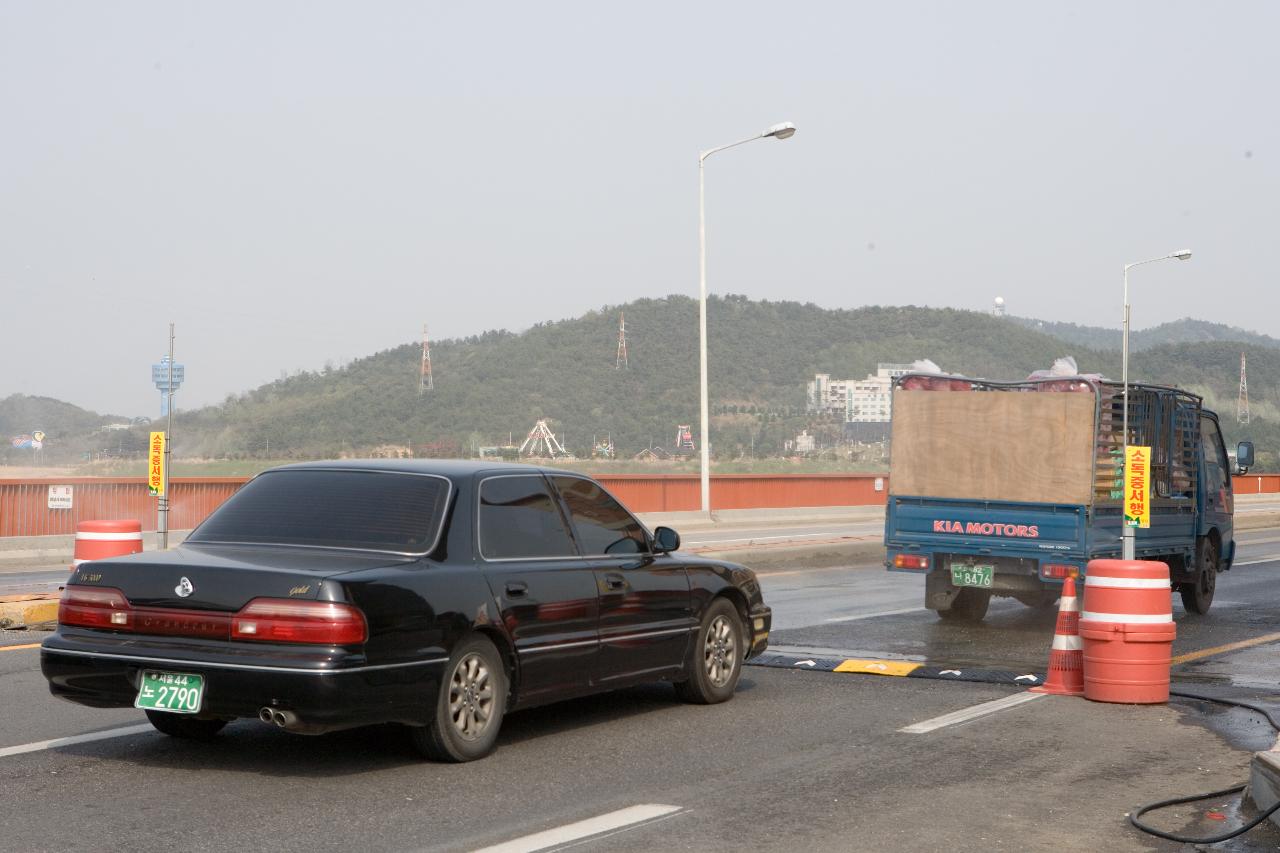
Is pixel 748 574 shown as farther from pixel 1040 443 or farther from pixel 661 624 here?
pixel 1040 443

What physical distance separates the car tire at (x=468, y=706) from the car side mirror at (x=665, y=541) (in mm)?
1730

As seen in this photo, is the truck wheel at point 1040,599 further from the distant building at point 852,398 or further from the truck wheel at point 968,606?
the distant building at point 852,398

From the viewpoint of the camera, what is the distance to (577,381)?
119938 millimetres

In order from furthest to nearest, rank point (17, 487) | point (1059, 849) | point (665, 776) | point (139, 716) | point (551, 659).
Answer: point (17, 487) → point (139, 716) → point (551, 659) → point (665, 776) → point (1059, 849)

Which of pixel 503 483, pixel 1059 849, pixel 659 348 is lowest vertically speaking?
pixel 1059 849

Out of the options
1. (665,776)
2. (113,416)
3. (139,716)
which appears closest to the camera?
(665,776)

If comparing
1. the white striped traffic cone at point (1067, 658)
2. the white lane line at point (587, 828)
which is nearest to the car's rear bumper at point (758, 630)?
the white striped traffic cone at point (1067, 658)

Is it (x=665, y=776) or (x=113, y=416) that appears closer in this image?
(x=665, y=776)

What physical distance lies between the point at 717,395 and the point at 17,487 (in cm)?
9656

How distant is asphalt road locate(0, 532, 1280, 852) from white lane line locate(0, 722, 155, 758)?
0.03 metres

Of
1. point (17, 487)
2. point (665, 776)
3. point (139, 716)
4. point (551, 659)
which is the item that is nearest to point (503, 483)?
point (551, 659)

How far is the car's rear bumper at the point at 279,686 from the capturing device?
6816 mm

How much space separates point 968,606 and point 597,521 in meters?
8.48

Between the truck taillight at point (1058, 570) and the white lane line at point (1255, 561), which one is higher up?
the truck taillight at point (1058, 570)
